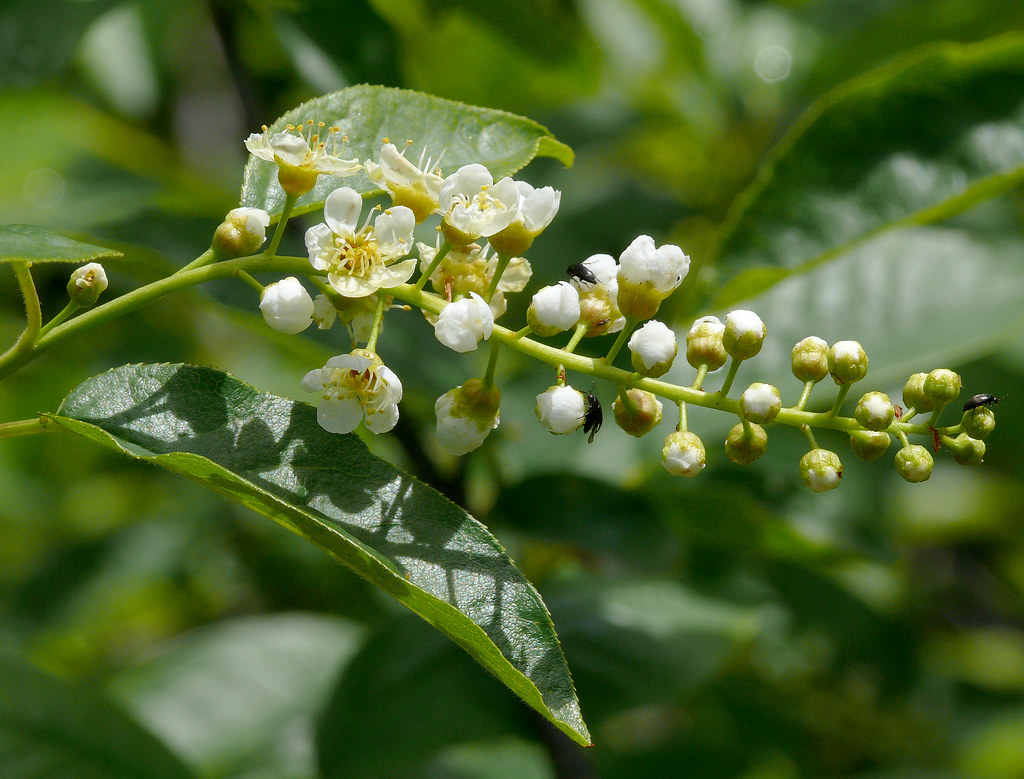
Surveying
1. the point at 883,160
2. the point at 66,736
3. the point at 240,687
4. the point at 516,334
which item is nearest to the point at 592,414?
the point at 516,334

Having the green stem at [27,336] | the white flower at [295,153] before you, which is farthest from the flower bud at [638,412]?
the green stem at [27,336]

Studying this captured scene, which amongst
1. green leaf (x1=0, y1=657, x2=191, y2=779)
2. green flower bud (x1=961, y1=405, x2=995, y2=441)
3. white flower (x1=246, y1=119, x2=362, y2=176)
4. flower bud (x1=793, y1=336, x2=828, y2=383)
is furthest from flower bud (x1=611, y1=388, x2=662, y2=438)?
green leaf (x1=0, y1=657, x2=191, y2=779)

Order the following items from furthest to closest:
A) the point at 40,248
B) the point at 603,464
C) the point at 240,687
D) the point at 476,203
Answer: the point at 240,687 → the point at 603,464 → the point at 476,203 → the point at 40,248

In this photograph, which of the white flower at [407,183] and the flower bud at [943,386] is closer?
the flower bud at [943,386]

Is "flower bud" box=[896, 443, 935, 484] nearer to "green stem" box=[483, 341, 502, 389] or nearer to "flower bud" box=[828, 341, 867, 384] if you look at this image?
"flower bud" box=[828, 341, 867, 384]

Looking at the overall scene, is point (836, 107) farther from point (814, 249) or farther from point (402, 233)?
point (402, 233)

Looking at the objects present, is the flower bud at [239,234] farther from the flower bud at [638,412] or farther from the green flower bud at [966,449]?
the green flower bud at [966,449]

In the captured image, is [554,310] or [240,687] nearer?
[554,310]

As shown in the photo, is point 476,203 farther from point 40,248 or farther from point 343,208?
point 40,248
